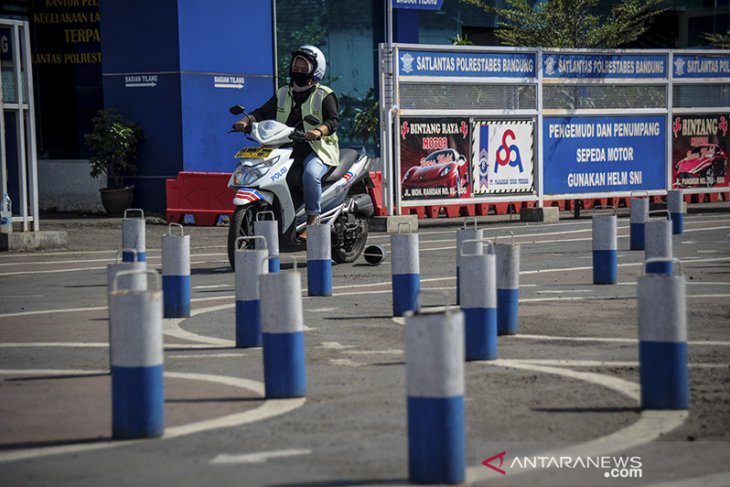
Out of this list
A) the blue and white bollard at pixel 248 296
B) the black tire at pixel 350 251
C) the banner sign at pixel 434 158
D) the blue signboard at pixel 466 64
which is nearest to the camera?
the blue and white bollard at pixel 248 296

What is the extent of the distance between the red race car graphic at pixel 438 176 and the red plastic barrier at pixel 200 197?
3.18 m

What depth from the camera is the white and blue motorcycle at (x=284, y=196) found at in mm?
15836

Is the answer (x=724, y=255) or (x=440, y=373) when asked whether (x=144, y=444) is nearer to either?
(x=440, y=373)

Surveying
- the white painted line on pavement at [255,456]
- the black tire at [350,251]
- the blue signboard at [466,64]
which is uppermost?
the blue signboard at [466,64]

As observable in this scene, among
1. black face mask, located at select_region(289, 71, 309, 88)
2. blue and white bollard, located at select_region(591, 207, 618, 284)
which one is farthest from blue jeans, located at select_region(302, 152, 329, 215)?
blue and white bollard, located at select_region(591, 207, 618, 284)

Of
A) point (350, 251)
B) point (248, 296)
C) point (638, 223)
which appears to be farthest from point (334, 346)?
point (638, 223)

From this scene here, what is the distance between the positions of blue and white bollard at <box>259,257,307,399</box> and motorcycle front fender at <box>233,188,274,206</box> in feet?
25.4

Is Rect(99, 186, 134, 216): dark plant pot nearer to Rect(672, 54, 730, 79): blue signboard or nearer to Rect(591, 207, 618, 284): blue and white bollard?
Rect(672, 54, 730, 79): blue signboard

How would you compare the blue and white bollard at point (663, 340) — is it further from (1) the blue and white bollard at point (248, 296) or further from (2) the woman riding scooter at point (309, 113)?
(2) the woman riding scooter at point (309, 113)

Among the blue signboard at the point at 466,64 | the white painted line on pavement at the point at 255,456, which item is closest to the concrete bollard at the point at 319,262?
the white painted line on pavement at the point at 255,456

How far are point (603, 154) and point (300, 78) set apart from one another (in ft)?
38.6

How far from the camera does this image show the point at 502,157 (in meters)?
25.8

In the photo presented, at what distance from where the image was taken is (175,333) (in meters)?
11.1

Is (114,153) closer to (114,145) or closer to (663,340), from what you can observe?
(114,145)
